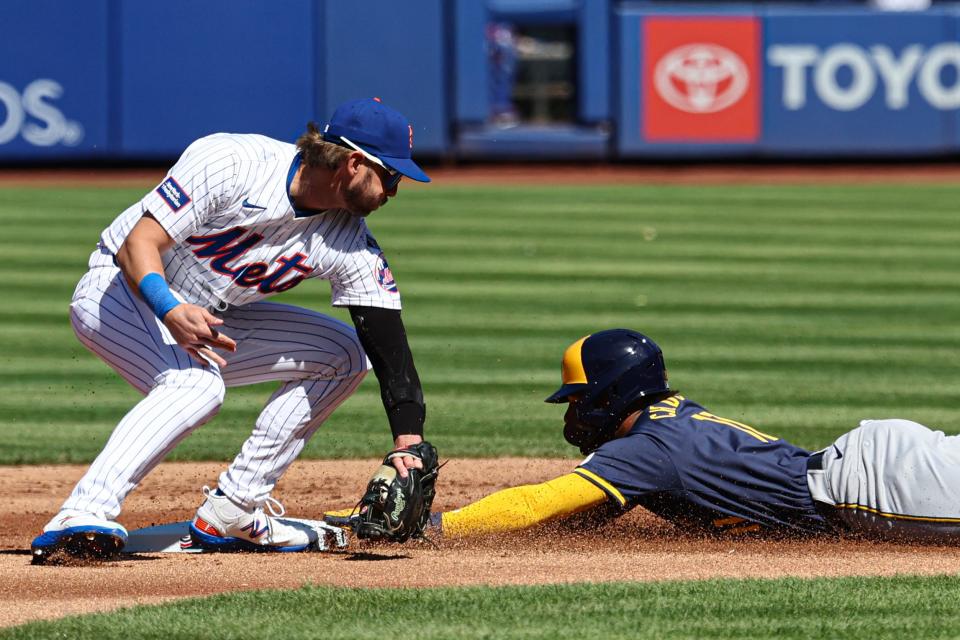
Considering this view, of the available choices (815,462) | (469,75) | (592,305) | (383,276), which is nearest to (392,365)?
(383,276)

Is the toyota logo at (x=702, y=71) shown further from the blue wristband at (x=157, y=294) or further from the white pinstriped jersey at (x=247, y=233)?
the blue wristband at (x=157, y=294)

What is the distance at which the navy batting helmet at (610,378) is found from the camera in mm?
4598

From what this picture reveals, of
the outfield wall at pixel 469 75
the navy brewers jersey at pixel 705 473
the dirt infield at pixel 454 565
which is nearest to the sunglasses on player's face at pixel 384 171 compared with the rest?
the navy brewers jersey at pixel 705 473

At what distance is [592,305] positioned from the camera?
9.99m

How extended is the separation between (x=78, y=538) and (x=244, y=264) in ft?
2.96

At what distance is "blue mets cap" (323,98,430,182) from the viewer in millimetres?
4293

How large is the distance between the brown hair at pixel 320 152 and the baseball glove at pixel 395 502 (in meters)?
0.86

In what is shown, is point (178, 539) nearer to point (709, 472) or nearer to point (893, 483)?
point (709, 472)

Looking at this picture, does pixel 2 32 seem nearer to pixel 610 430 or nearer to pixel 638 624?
pixel 610 430

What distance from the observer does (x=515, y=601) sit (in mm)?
3840

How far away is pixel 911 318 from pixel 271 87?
7978 mm

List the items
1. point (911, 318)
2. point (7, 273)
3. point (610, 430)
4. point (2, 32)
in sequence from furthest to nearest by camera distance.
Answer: point (2, 32) < point (7, 273) < point (911, 318) < point (610, 430)

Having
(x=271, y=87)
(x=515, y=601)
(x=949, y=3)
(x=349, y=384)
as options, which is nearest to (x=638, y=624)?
(x=515, y=601)

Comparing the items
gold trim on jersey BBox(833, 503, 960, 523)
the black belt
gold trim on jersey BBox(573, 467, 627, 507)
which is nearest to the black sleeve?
gold trim on jersey BBox(573, 467, 627, 507)
